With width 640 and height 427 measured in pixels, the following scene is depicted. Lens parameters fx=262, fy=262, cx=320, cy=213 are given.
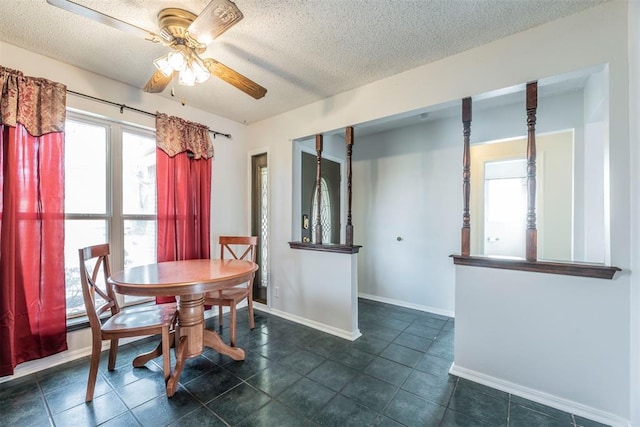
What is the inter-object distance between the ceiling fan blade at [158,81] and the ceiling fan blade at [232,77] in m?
0.31

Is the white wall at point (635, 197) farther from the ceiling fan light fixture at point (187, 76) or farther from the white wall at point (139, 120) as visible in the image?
the white wall at point (139, 120)

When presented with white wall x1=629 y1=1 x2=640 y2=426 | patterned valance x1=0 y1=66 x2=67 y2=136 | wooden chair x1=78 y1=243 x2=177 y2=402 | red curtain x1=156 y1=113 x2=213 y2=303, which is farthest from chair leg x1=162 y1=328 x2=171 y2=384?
white wall x1=629 y1=1 x2=640 y2=426

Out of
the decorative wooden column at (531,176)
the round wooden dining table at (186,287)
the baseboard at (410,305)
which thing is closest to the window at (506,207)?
the baseboard at (410,305)

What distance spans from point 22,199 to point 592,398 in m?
4.11

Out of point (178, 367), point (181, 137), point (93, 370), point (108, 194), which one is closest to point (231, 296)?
point (178, 367)

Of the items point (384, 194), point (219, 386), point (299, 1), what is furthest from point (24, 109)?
point (384, 194)

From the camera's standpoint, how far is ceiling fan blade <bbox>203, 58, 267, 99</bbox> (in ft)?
5.67

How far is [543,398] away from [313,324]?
1953mm

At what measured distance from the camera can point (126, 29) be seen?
1.48 metres

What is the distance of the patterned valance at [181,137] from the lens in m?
2.73

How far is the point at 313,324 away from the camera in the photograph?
2.92 metres

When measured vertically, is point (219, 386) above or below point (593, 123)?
below

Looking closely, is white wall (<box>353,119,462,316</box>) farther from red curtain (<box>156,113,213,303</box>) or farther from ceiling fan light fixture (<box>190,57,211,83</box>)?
ceiling fan light fixture (<box>190,57,211,83</box>)

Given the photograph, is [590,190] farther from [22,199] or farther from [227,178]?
[22,199]
